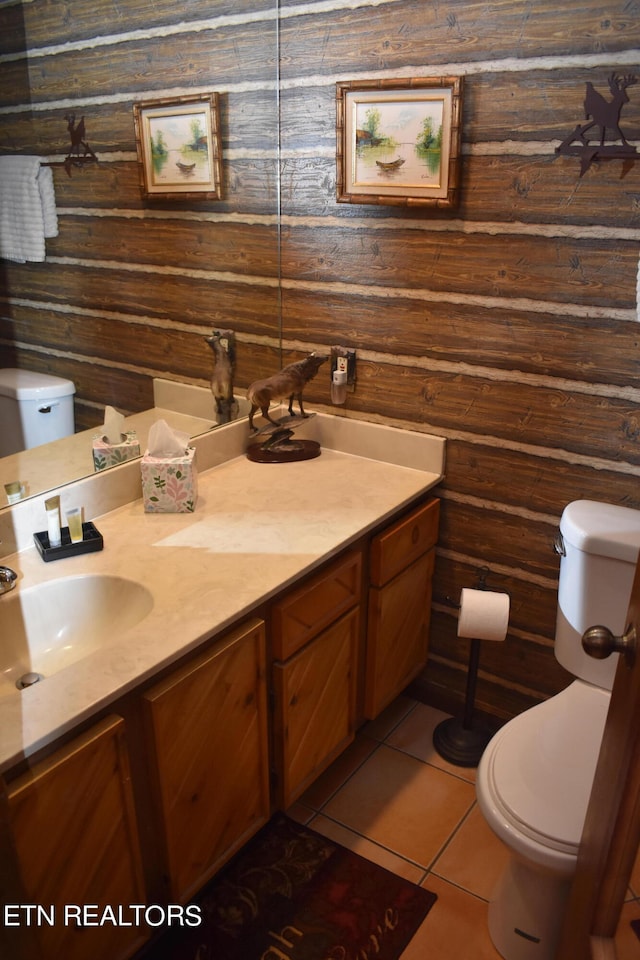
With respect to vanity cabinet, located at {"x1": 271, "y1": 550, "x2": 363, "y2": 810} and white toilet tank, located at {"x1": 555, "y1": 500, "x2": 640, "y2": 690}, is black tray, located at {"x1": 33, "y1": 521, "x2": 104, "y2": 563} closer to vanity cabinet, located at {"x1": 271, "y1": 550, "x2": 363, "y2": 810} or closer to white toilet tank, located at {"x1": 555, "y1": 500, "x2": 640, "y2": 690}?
vanity cabinet, located at {"x1": 271, "y1": 550, "x2": 363, "y2": 810}

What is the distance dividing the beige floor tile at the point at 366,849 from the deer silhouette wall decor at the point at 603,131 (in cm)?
174

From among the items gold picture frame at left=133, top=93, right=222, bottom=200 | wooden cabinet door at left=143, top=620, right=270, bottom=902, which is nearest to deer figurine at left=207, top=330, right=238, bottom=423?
gold picture frame at left=133, top=93, right=222, bottom=200

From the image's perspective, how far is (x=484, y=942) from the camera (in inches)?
64.4

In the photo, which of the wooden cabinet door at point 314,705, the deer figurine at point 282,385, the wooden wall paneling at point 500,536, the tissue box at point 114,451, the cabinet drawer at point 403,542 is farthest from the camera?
the deer figurine at point 282,385

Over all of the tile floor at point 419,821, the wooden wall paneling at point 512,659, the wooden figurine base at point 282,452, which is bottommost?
the tile floor at point 419,821

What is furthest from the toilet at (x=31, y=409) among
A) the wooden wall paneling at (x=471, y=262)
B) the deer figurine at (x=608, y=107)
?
the deer figurine at (x=608, y=107)

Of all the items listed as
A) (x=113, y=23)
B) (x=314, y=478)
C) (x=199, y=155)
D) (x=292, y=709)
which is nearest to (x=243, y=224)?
(x=199, y=155)

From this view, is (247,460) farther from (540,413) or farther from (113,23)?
(113,23)

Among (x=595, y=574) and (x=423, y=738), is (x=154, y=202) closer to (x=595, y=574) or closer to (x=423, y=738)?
(x=595, y=574)

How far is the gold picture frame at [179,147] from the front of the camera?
5.85ft

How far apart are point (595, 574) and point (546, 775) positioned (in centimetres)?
46

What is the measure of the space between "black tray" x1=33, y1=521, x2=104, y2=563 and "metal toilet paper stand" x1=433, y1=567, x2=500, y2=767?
106 centimetres

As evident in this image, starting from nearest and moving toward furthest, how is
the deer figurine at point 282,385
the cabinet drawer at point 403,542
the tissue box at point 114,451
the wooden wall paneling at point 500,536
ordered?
the tissue box at point 114,451 < the cabinet drawer at point 403,542 < the wooden wall paneling at point 500,536 < the deer figurine at point 282,385

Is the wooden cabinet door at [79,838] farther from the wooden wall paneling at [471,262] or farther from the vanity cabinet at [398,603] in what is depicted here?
the wooden wall paneling at [471,262]
